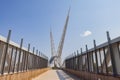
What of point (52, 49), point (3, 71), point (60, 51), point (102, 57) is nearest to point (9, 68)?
point (3, 71)

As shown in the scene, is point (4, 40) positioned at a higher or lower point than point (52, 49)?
lower

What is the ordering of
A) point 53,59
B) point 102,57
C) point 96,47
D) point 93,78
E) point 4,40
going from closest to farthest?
point 4,40, point 102,57, point 96,47, point 93,78, point 53,59

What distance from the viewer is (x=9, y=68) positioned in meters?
6.35

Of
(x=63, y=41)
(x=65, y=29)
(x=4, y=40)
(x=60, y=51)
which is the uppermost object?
(x=65, y=29)

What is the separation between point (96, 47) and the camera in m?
7.73

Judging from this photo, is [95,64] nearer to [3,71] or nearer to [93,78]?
[93,78]

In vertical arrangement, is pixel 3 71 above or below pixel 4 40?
below

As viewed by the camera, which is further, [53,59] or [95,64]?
[53,59]

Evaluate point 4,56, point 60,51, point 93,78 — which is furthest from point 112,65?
point 60,51

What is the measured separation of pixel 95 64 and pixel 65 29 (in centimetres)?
3796

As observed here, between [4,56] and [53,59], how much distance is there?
3929 centimetres

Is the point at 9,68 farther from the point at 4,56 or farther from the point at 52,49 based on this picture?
the point at 52,49

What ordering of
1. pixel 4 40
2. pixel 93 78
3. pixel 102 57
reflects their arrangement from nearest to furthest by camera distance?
pixel 4 40 → pixel 102 57 → pixel 93 78

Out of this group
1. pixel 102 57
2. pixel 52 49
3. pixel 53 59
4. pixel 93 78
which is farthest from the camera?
pixel 52 49
